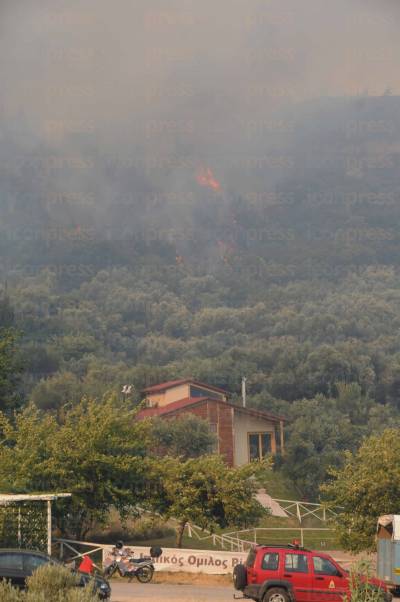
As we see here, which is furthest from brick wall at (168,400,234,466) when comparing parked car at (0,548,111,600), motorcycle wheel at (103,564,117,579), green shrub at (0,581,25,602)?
green shrub at (0,581,25,602)

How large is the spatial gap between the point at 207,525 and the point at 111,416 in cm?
598

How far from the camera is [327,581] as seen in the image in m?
27.4

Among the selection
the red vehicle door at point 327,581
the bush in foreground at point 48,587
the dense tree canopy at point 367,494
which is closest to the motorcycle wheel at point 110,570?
the red vehicle door at point 327,581

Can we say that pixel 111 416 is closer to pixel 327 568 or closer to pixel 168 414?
pixel 327 568

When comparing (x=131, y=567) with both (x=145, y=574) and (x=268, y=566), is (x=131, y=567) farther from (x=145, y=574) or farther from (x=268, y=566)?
(x=268, y=566)

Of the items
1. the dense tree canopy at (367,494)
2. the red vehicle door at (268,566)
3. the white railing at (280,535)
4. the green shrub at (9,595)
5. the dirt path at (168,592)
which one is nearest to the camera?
the green shrub at (9,595)

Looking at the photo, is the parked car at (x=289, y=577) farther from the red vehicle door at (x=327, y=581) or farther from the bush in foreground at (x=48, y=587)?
the bush in foreground at (x=48, y=587)

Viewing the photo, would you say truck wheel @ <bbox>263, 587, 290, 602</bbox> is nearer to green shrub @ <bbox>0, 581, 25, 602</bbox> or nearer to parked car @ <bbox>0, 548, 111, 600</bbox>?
parked car @ <bbox>0, 548, 111, 600</bbox>

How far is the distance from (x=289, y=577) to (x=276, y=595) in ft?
1.98

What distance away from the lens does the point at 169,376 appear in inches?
4889

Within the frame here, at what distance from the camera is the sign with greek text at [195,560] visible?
1417 inches

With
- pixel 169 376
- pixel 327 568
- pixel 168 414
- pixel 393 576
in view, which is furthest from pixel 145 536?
pixel 169 376

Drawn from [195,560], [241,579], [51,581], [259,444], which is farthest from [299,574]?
[259,444]

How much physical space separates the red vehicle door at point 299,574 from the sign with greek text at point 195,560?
8.53 metres
